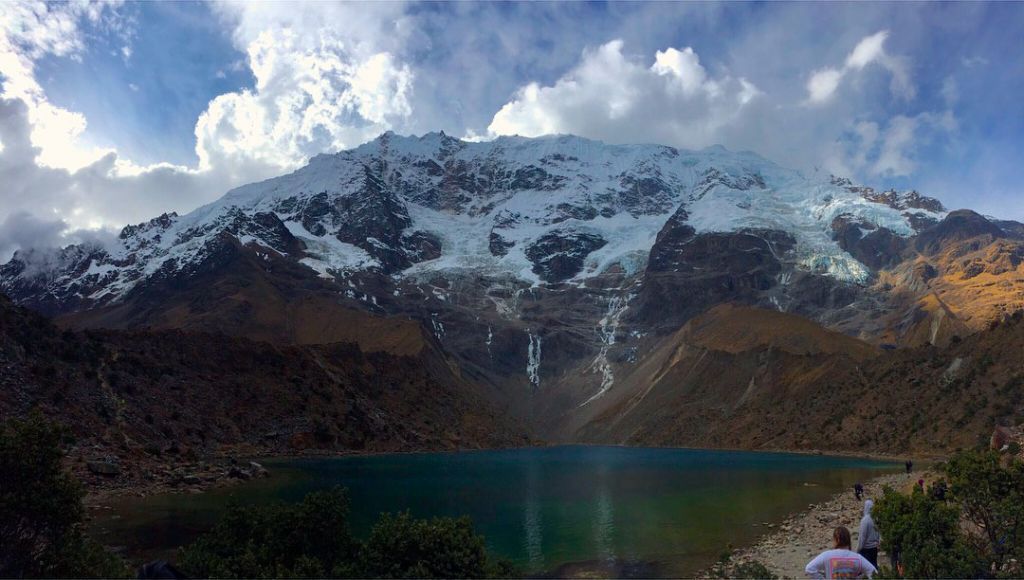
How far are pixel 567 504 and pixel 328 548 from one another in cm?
3457

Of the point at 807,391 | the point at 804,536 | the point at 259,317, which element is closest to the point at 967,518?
the point at 804,536

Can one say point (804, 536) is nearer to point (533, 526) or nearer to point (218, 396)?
point (533, 526)

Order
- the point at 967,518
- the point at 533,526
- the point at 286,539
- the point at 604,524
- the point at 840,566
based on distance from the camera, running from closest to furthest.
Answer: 1. the point at 840,566
2. the point at 967,518
3. the point at 286,539
4. the point at 533,526
5. the point at 604,524

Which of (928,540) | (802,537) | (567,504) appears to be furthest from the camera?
(567,504)

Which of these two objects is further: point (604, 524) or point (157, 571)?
point (604, 524)

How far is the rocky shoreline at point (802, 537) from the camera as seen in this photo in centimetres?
2590

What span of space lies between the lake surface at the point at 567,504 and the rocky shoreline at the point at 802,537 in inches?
48.2

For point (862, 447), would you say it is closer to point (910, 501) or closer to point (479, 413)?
point (479, 413)

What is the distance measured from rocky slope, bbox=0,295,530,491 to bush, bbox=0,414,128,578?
3949 cm

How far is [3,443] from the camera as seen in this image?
45.0 feet

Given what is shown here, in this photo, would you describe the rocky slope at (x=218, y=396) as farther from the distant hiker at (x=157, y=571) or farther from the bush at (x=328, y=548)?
the distant hiker at (x=157, y=571)

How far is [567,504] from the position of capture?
48281 millimetres

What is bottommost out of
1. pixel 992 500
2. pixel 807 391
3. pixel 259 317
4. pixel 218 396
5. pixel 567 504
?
pixel 567 504

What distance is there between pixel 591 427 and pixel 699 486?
10621 centimetres
